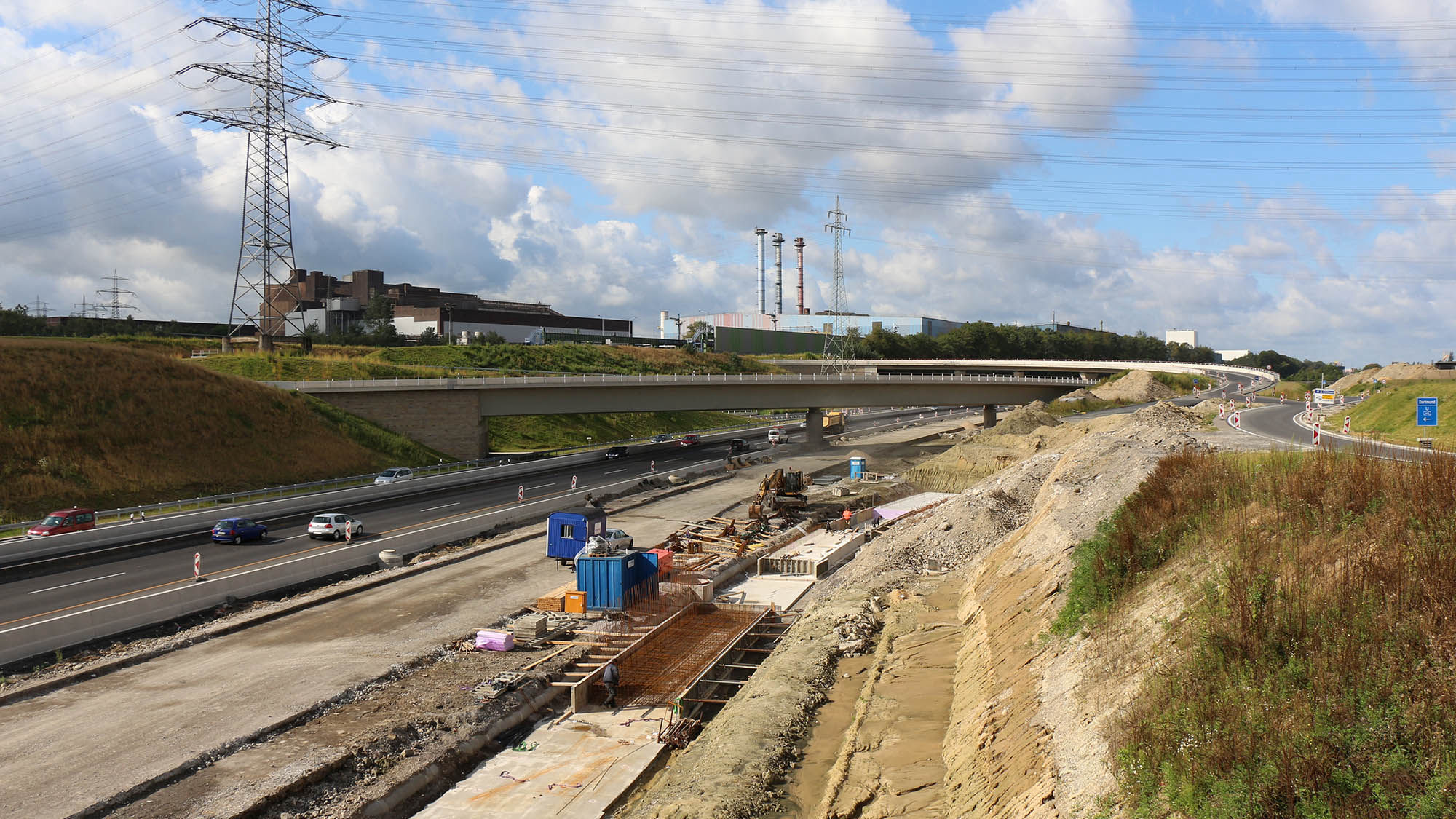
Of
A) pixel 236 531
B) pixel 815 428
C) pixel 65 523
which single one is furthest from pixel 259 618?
pixel 815 428

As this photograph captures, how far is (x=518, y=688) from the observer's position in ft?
71.8

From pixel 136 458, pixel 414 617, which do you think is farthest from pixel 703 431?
pixel 414 617

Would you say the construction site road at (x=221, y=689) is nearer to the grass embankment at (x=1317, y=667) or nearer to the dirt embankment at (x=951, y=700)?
the dirt embankment at (x=951, y=700)

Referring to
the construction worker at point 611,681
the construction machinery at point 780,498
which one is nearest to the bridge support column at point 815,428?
the construction machinery at point 780,498

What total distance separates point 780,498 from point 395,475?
24.6 m

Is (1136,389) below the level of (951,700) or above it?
above

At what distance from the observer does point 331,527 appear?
1473 inches

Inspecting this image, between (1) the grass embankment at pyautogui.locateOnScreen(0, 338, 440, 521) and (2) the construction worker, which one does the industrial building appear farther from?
(2) the construction worker

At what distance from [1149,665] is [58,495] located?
48857mm

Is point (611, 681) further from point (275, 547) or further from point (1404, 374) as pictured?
point (1404, 374)

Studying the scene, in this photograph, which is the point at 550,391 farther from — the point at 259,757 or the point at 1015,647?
the point at 1015,647

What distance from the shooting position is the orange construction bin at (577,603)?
28625mm

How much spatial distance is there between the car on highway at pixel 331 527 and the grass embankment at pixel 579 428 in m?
36.1

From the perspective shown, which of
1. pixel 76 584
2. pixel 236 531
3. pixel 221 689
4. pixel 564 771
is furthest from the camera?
pixel 236 531
